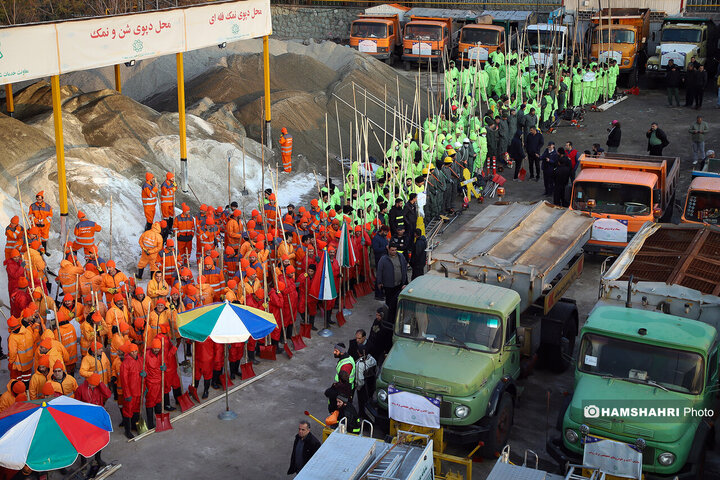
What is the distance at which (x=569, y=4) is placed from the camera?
39625 mm

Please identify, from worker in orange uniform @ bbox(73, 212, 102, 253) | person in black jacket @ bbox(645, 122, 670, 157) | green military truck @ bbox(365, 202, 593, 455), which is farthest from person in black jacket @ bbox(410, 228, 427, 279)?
person in black jacket @ bbox(645, 122, 670, 157)

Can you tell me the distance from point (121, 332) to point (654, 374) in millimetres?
7083

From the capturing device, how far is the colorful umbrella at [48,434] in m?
9.48

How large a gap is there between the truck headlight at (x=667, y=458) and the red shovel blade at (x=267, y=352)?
6.58m

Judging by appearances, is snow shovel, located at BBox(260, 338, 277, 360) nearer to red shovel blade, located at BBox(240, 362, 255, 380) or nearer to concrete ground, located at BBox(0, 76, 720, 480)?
concrete ground, located at BBox(0, 76, 720, 480)

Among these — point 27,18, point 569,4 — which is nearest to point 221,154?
point 27,18

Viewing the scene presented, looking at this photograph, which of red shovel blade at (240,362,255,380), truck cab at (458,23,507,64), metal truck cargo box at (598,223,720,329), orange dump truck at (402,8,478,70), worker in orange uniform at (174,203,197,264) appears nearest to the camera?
metal truck cargo box at (598,223,720,329)

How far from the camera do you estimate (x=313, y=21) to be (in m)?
43.1

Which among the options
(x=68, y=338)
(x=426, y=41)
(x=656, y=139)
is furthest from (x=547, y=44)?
(x=68, y=338)

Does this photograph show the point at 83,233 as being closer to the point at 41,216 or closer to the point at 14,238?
the point at 41,216

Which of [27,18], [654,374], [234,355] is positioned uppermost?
[27,18]

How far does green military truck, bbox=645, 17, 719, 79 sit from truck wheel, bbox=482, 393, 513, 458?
75.8 feet

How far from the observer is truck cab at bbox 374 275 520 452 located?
1127cm

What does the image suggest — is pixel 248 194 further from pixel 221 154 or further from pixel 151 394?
pixel 151 394
